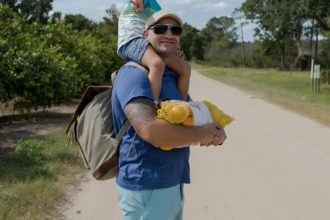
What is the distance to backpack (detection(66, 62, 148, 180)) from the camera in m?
2.45

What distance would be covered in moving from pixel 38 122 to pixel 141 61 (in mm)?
9674

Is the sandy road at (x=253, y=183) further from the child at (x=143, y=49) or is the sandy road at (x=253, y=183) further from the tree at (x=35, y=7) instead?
the tree at (x=35, y=7)

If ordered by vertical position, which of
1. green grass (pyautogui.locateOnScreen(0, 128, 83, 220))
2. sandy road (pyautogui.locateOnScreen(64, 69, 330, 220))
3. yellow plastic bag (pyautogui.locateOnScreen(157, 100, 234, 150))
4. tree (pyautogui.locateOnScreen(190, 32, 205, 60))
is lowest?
tree (pyautogui.locateOnScreen(190, 32, 205, 60))

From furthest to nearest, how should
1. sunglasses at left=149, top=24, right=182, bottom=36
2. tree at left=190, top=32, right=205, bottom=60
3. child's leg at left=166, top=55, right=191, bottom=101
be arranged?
tree at left=190, top=32, right=205, bottom=60, child's leg at left=166, top=55, right=191, bottom=101, sunglasses at left=149, top=24, right=182, bottom=36

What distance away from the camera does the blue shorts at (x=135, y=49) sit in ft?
7.91

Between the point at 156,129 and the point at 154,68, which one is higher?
the point at 154,68

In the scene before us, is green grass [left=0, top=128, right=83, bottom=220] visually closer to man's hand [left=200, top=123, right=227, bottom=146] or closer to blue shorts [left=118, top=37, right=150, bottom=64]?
blue shorts [left=118, top=37, right=150, bottom=64]

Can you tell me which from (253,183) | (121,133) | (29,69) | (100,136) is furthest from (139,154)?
(29,69)

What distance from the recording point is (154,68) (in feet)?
7.61

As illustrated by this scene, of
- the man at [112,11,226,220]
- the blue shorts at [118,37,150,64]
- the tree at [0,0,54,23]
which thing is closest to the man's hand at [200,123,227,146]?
the man at [112,11,226,220]

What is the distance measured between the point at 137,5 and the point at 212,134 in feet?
2.57

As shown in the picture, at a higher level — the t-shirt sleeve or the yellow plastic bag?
the t-shirt sleeve

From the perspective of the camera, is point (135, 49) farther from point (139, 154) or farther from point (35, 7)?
point (35, 7)

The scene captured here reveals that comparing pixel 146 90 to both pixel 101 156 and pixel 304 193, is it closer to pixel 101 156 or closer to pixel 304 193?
pixel 101 156
